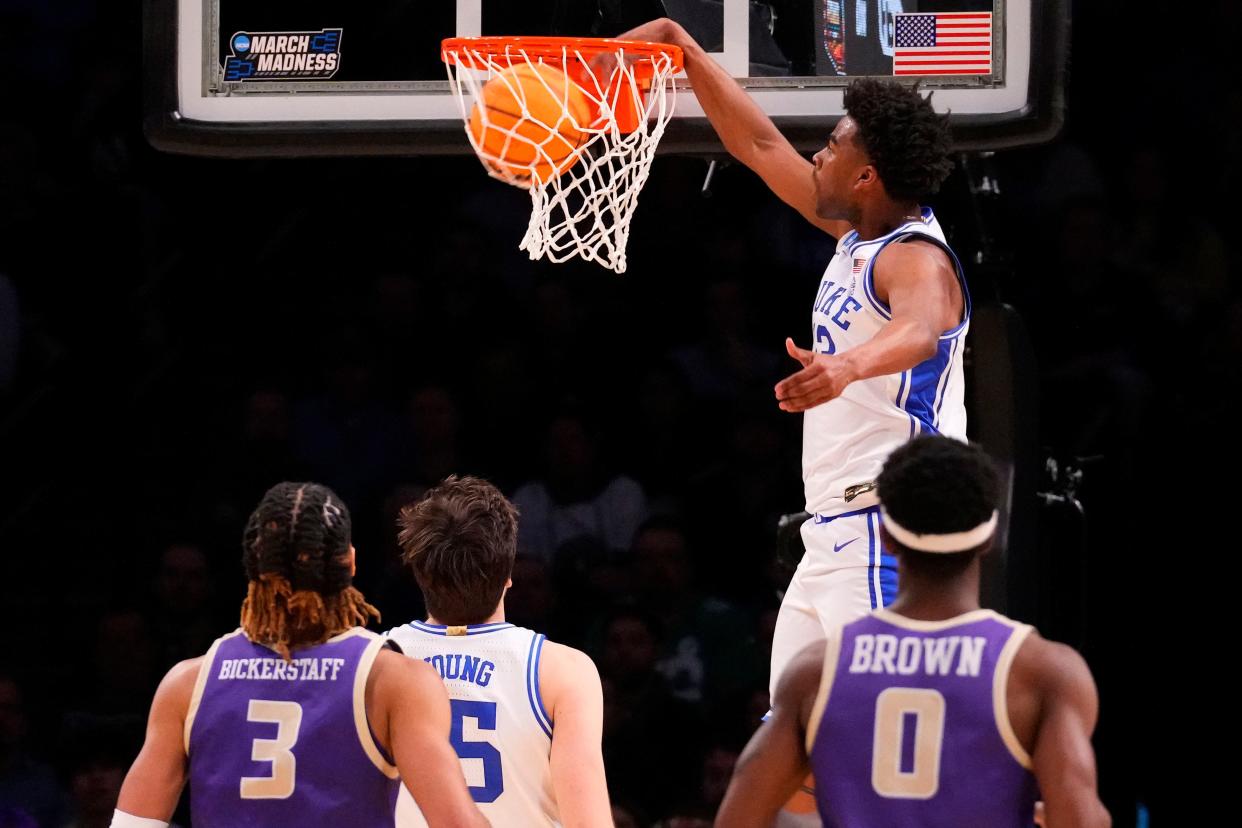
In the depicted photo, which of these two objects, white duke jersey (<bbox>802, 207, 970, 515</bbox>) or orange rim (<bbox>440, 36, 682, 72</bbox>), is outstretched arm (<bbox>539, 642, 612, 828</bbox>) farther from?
orange rim (<bbox>440, 36, 682, 72</bbox>)

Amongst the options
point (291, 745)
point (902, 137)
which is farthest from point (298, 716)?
point (902, 137)

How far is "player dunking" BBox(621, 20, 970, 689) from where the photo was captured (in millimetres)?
3705

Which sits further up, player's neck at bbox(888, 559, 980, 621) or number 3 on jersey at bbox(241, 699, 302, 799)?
player's neck at bbox(888, 559, 980, 621)

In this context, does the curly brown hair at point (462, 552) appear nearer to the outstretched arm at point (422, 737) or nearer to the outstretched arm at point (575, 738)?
the outstretched arm at point (575, 738)

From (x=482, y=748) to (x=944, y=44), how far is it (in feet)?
7.67

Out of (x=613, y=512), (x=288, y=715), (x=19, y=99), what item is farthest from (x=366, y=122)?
(x=19, y=99)

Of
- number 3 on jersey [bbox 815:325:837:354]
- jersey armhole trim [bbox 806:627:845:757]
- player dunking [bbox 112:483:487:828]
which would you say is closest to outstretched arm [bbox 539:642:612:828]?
player dunking [bbox 112:483:487:828]

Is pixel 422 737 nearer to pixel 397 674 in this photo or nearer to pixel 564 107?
pixel 397 674

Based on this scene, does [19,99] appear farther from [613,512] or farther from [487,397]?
[613,512]

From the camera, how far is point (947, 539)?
8.35 feet

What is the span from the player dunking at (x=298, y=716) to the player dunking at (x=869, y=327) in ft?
3.48

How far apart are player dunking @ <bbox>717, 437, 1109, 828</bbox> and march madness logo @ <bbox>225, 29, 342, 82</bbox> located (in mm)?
2660

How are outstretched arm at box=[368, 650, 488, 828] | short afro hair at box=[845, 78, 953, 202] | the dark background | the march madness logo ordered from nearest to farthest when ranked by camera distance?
1. outstretched arm at box=[368, 650, 488, 828]
2. short afro hair at box=[845, 78, 953, 202]
3. the march madness logo
4. the dark background

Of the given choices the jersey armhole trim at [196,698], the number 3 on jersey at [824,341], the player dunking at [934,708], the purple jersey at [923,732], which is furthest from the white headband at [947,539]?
the number 3 on jersey at [824,341]
